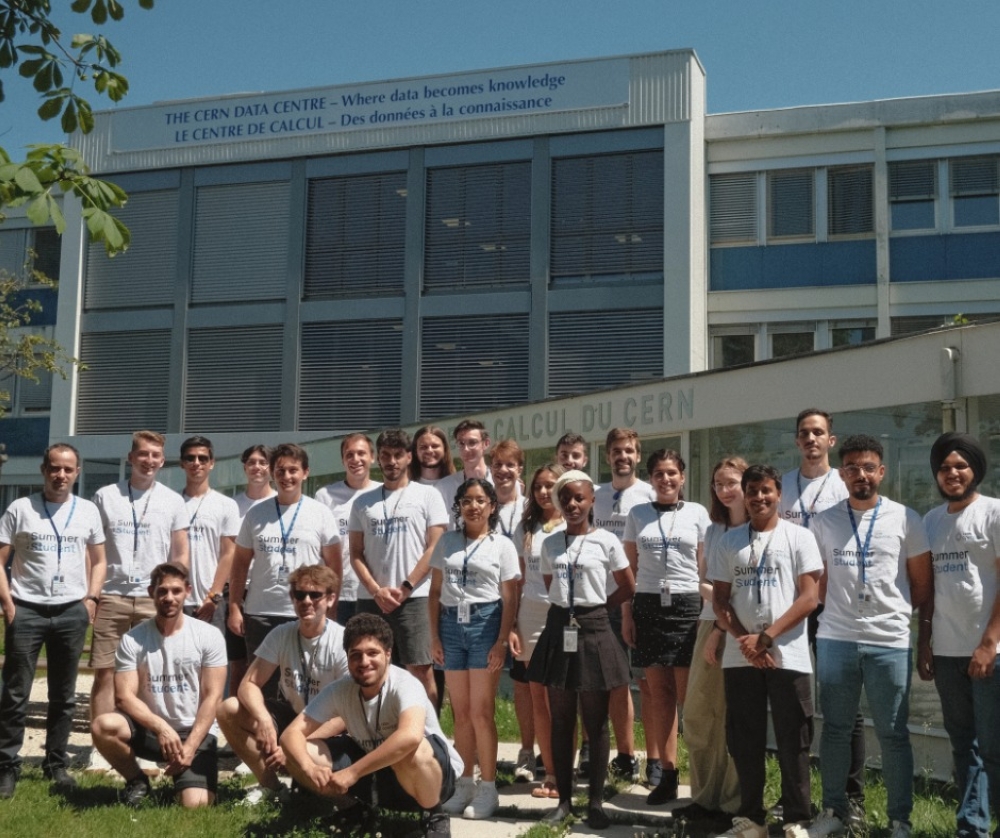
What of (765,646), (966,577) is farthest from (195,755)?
(966,577)

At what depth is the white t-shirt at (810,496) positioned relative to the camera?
690 centimetres

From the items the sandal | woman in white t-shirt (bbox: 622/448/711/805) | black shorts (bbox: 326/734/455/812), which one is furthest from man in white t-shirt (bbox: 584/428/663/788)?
black shorts (bbox: 326/734/455/812)

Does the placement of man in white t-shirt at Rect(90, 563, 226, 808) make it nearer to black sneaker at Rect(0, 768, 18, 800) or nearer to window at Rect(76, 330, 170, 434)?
black sneaker at Rect(0, 768, 18, 800)

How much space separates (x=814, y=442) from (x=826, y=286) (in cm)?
1838

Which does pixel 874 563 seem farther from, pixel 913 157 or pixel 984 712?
pixel 913 157

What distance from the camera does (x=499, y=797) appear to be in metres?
7.19

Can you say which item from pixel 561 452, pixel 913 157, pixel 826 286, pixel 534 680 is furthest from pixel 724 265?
pixel 534 680

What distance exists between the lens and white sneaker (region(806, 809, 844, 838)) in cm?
584

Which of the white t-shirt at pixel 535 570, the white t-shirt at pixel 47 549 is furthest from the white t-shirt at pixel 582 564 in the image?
the white t-shirt at pixel 47 549

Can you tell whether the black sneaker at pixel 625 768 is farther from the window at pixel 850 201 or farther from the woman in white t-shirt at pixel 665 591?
the window at pixel 850 201

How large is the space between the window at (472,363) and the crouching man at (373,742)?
19.9 m

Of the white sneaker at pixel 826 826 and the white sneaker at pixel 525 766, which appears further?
the white sneaker at pixel 525 766

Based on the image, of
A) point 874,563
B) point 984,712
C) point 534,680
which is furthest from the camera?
point 534,680

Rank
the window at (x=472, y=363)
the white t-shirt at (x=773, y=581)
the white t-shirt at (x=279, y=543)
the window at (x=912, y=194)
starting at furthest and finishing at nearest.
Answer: the window at (x=472, y=363) → the window at (x=912, y=194) → the white t-shirt at (x=279, y=543) → the white t-shirt at (x=773, y=581)
